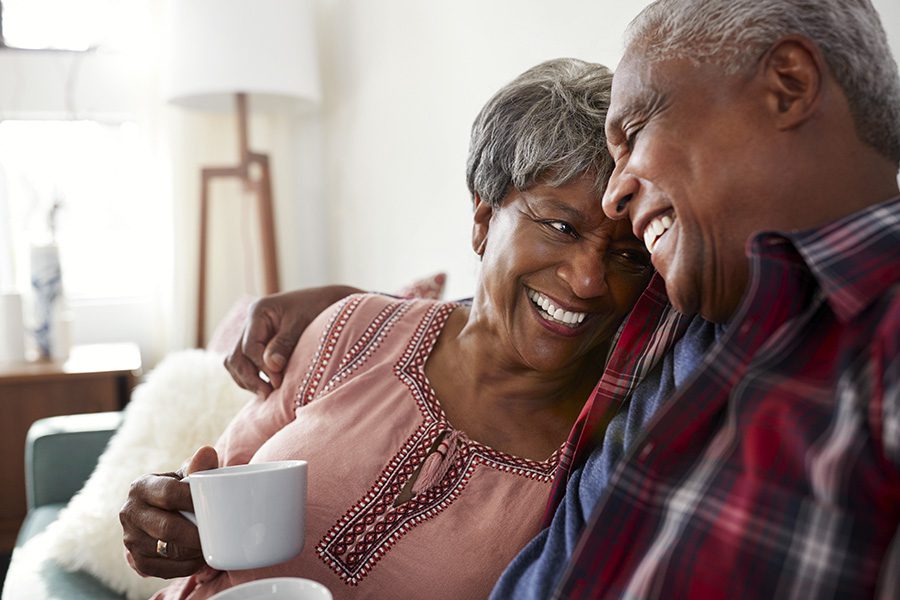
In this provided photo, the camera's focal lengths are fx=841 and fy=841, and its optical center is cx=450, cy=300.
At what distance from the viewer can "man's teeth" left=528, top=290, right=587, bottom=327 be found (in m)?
1.14

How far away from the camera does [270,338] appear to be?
142 cm

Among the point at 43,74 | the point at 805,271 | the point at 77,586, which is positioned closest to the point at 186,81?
the point at 43,74

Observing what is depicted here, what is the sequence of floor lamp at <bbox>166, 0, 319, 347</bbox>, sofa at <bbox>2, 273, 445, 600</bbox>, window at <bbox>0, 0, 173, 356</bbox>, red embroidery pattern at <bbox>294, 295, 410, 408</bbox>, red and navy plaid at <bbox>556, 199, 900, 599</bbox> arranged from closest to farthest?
red and navy plaid at <bbox>556, 199, 900, 599</bbox>, red embroidery pattern at <bbox>294, 295, 410, 408</bbox>, sofa at <bbox>2, 273, 445, 600</bbox>, floor lamp at <bbox>166, 0, 319, 347</bbox>, window at <bbox>0, 0, 173, 356</bbox>

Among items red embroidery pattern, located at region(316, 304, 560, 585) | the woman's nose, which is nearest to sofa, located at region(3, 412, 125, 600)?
red embroidery pattern, located at region(316, 304, 560, 585)

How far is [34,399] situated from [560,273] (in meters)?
2.26

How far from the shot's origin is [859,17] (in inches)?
31.2

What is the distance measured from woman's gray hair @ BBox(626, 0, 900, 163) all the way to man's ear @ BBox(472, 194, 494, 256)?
20.2 inches

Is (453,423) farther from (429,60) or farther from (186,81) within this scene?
(186,81)

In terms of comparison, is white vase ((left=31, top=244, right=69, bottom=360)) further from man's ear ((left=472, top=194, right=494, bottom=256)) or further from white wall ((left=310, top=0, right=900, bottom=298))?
man's ear ((left=472, top=194, right=494, bottom=256))

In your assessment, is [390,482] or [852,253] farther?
[390,482]

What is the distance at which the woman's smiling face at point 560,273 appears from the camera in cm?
111

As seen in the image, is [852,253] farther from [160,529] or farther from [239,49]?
[239,49]

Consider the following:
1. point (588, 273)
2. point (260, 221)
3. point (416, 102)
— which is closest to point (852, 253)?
point (588, 273)

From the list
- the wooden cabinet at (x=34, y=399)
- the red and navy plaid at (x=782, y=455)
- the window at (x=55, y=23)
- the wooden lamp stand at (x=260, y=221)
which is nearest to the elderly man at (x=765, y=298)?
the red and navy plaid at (x=782, y=455)
